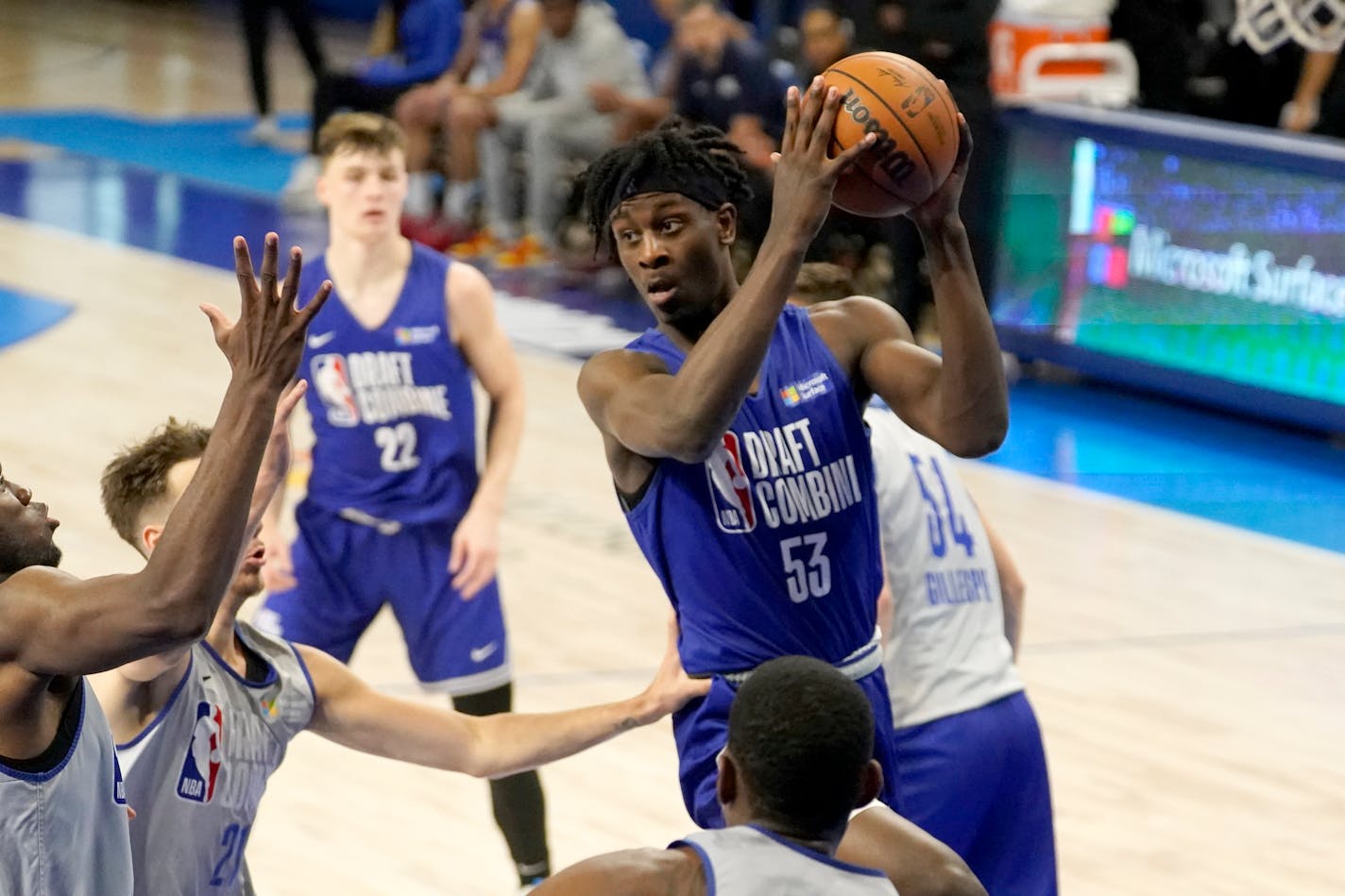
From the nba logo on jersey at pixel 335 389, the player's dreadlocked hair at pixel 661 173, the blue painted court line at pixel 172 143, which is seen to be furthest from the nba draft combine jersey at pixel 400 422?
the blue painted court line at pixel 172 143

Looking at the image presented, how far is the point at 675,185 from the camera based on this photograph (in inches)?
141

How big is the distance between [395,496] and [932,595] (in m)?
1.95

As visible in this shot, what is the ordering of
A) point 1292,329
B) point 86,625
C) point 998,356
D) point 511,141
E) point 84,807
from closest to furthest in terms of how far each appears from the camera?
point 86,625
point 84,807
point 998,356
point 1292,329
point 511,141

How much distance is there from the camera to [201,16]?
84.4 feet

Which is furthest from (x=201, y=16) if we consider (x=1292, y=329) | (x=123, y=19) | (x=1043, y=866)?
(x=1043, y=866)

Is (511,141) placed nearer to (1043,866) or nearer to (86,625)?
(1043,866)

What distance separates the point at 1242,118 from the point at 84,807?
10131 millimetres

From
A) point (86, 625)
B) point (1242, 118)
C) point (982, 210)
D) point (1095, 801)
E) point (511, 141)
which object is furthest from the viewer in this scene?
point (511, 141)

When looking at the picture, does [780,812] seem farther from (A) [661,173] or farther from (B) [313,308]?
(A) [661,173]

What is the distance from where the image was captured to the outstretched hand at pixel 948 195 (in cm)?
339

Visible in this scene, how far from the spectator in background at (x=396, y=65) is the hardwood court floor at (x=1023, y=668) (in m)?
3.56

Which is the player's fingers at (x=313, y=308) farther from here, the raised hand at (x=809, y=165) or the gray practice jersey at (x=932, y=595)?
the gray practice jersey at (x=932, y=595)

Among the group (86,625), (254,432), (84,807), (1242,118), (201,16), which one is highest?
(254,432)

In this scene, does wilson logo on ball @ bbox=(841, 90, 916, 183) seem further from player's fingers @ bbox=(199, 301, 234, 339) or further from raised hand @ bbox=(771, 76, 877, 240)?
player's fingers @ bbox=(199, 301, 234, 339)
